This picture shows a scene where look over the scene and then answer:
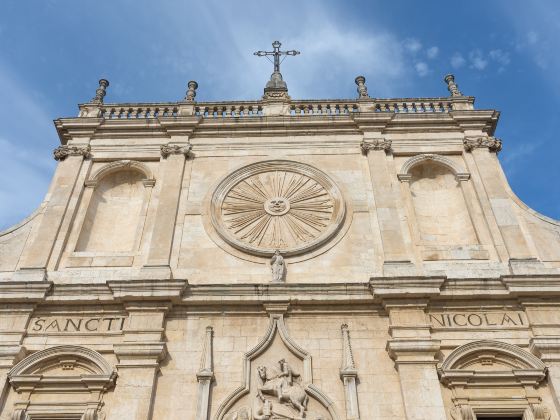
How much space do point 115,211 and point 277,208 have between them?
12.9ft

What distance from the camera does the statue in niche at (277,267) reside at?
11.5 meters

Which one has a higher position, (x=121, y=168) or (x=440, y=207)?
(x=121, y=168)

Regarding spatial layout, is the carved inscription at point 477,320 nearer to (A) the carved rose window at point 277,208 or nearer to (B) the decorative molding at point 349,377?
(B) the decorative molding at point 349,377

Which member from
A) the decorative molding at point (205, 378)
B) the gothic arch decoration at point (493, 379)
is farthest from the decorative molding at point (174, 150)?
the gothic arch decoration at point (493, 379)

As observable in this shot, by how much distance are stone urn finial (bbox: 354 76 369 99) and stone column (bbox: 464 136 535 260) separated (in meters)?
3.18

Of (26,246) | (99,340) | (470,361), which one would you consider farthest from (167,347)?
(470,361)

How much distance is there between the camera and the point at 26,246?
1247 centimetres

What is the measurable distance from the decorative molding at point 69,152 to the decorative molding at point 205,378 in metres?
6.20

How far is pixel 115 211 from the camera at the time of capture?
13.7 m

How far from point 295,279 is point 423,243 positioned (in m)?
2.99

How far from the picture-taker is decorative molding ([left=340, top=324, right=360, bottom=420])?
9562 millimetres

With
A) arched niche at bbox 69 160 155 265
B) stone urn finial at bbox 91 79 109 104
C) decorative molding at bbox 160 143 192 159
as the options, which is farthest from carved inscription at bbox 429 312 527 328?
stone urn finial at bbox 91 79 109 104

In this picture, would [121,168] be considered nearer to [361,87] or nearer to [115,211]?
[115,211]

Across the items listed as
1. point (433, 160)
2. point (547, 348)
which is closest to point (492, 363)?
point (547, 348)
